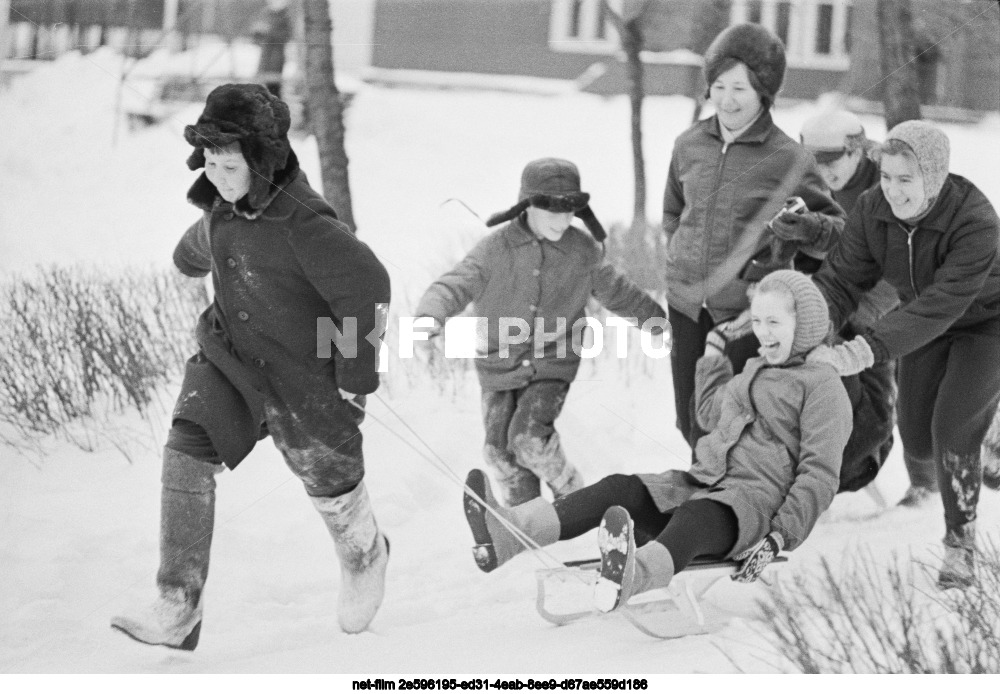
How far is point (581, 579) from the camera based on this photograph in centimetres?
319

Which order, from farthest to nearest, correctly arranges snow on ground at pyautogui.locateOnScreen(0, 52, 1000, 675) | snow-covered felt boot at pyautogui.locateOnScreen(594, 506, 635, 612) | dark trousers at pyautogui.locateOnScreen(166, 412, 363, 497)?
snow on ground at pyautogui.locateOnScreen(0, 52, 1000, 675) → dark trousers at pyautogui.locateOnScreen(166, 412, 363, 497) → snow-covered felt boot at pyautogui.locateOnScreen(594, 506, 635, 612)

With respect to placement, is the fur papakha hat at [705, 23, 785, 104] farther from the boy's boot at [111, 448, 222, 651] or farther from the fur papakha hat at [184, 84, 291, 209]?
the boy's boot at [111, 448, 222, 651]

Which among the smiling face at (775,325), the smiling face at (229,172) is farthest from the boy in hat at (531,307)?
the smiling face at (229,172)

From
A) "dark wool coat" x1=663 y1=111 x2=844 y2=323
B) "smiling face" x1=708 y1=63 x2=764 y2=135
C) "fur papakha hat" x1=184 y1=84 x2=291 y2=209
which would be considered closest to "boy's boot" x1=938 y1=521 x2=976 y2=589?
"dark wool coat" x1=663 y1=111 x2=844 y2=323

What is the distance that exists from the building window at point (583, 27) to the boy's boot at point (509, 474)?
117 centimetres

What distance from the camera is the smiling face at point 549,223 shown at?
340 centimetres

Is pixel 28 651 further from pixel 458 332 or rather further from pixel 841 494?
pixel 841 494

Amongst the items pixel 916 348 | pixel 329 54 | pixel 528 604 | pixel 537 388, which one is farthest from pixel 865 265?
pixel 329 54

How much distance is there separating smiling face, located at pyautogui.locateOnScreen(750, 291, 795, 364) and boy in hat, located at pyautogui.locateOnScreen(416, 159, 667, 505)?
1.49 ft

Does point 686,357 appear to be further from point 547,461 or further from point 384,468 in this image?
point 384,468

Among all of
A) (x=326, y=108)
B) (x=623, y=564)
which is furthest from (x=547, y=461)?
(x=326, y=108)

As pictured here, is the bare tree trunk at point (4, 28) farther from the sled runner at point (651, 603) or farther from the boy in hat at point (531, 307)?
the sled runner at point (651, 603)

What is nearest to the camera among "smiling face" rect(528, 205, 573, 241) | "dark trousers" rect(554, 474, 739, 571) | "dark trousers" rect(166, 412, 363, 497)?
"dark trousers" rect(554, 474, 739, 571)

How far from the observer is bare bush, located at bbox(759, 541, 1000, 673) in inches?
120
